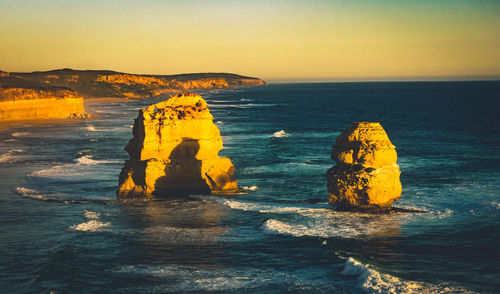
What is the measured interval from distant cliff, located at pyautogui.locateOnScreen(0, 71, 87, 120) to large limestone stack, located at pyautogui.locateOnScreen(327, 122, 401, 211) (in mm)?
81642

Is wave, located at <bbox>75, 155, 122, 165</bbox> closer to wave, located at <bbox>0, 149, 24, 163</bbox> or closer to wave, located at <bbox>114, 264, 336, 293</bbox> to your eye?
wave, located at <bbox>0, 149, 24, 163</bbox>

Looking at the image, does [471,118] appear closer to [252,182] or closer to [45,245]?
[252,182]

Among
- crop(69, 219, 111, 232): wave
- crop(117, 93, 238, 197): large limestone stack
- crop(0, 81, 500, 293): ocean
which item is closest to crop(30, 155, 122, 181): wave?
crop(0, 81, 500, 293): ocean

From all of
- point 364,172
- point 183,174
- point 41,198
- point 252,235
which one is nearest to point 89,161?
point 41,198

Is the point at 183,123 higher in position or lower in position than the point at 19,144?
higher

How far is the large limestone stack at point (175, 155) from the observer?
97.8 ft

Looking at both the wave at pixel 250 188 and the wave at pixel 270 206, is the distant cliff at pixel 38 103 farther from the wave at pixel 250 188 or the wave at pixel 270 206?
the wave at pixel 270 206

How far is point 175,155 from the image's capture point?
3047cm

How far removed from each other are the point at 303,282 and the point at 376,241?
16.3 feet

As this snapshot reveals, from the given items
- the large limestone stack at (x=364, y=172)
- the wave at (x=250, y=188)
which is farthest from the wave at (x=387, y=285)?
the wave at (x=250, y=188)

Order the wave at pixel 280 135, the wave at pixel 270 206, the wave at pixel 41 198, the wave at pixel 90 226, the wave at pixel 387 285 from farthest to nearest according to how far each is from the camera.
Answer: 1. the wave at pixel 280 135
2. the wave at pixel 41 198
3. the wave at pixel 270 206
4. the wave at pixel 90 226
5. the wave at pixel 387 285

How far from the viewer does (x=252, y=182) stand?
35312mm

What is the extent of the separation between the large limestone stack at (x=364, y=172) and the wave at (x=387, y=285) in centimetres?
683

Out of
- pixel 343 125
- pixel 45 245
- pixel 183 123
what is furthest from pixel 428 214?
pixel 343 125
